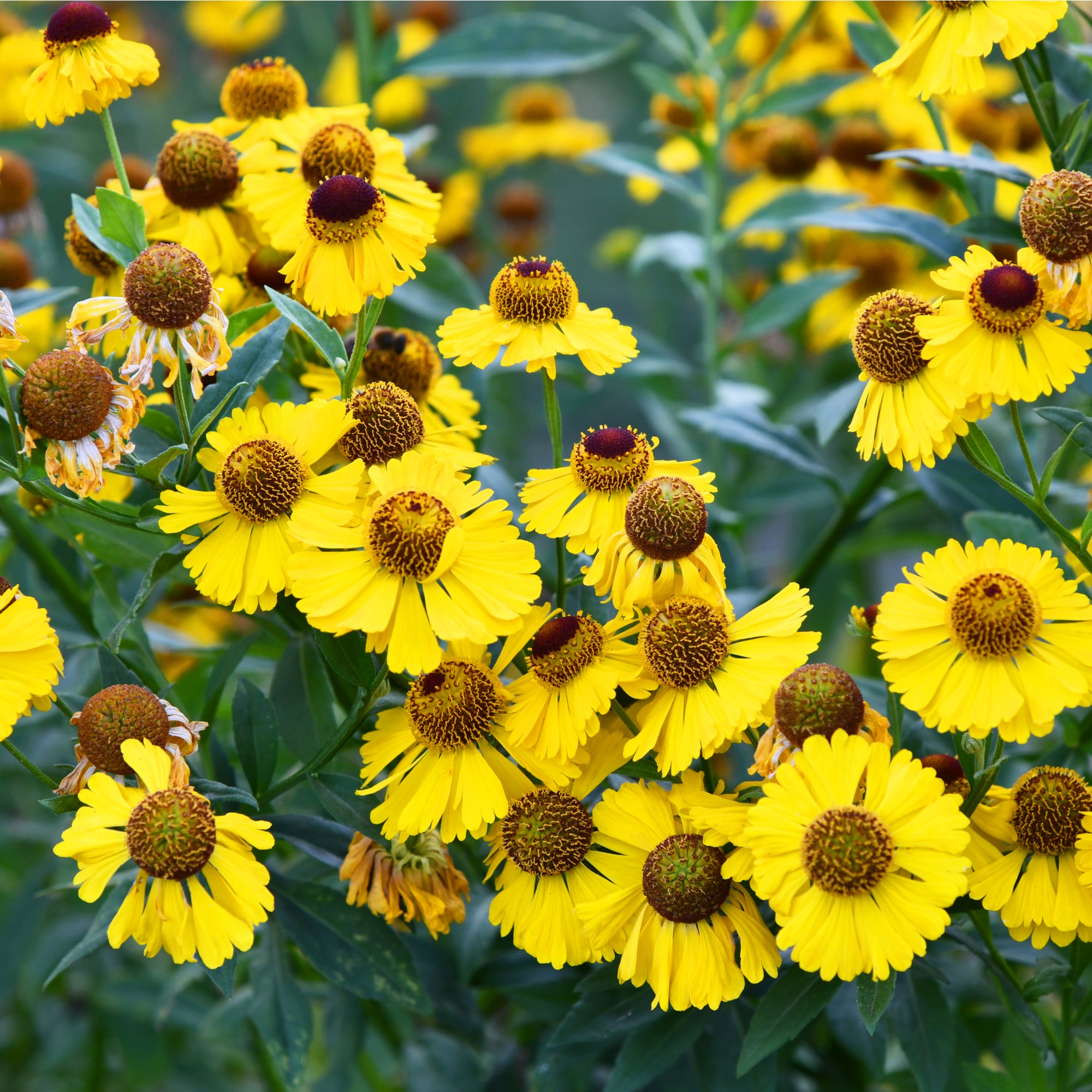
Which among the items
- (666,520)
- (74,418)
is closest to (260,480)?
(74,418)

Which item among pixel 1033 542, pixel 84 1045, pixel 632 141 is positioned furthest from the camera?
pixel 632 141

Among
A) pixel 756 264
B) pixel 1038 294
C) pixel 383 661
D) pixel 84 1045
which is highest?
pixel 1038 294

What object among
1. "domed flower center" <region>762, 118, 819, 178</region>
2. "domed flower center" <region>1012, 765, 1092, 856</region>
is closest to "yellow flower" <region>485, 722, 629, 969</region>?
"domed flower center" <region>1012, 765, 1092, 856</region>

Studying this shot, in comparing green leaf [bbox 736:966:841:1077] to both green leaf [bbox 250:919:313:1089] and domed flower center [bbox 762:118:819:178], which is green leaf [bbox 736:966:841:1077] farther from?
domed flower center [bbox 762:118:819:178]

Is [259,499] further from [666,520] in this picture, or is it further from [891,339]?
[891,339]

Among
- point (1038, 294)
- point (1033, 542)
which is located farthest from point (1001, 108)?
point (1038, 294)

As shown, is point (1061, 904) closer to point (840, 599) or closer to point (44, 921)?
point (840, 599)
